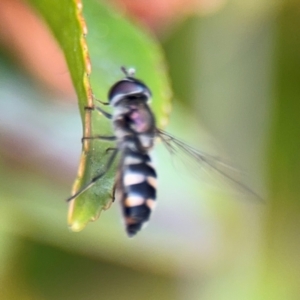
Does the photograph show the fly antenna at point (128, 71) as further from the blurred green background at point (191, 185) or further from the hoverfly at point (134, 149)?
the blurred green background at point (191, 185)

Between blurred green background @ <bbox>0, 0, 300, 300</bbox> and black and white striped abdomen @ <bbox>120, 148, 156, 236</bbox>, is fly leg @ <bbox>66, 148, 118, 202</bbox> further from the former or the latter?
blurred green background @ <bbox>0, 0, 300, 300</bbox>

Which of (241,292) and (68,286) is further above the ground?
(241,292)

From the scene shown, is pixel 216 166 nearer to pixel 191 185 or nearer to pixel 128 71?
pixel 128 71

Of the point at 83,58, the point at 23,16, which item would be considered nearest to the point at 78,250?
the point at 23,16

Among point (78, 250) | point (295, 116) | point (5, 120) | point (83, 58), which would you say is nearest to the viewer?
point (83, 58)

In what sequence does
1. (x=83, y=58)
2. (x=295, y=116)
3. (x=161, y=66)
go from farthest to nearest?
(x=295, y=116) < (x=161, y=66) < (x=83, y=58)

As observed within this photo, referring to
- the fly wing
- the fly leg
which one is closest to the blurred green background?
the fly wing

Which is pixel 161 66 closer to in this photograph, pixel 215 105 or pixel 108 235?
pixel 108 235
